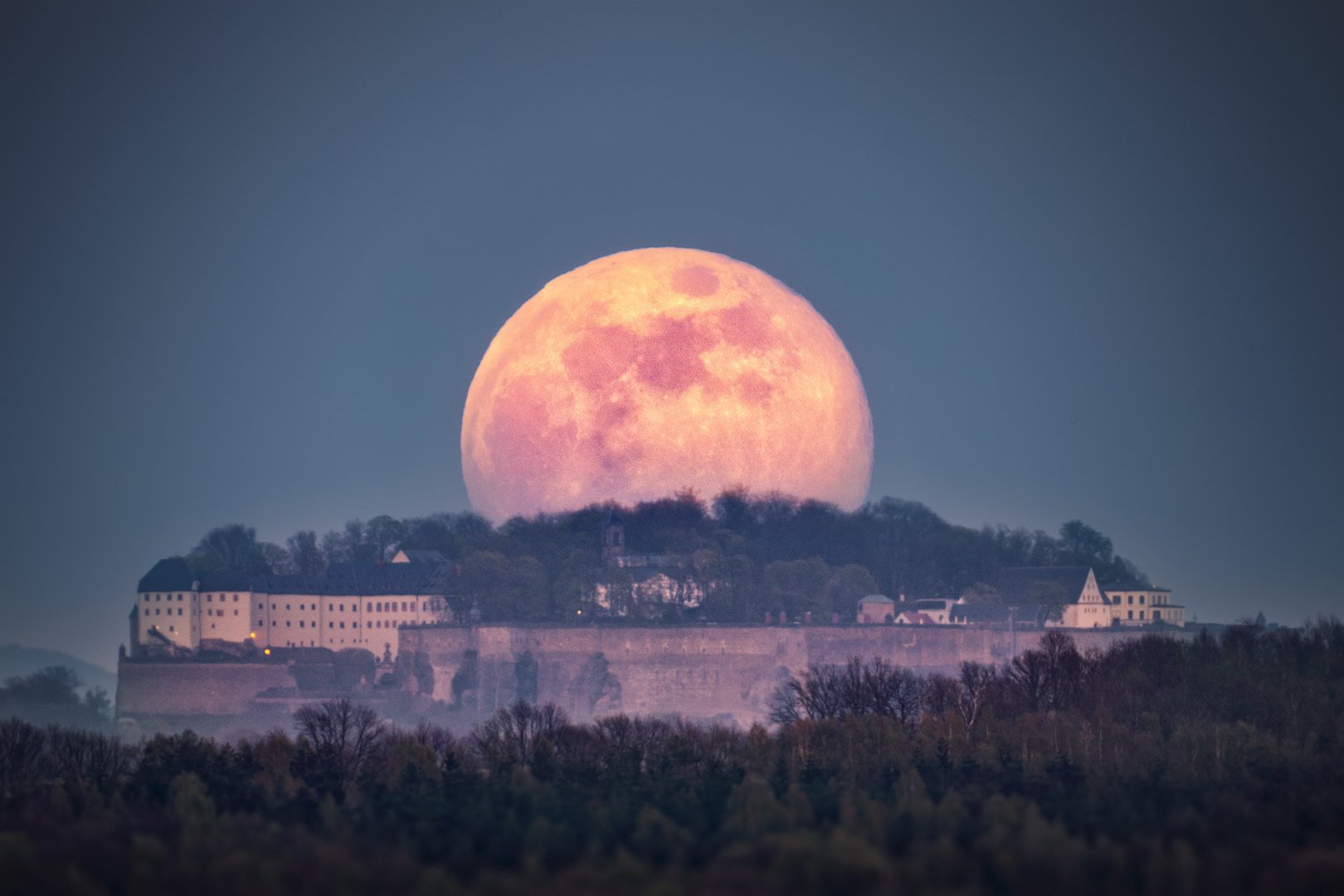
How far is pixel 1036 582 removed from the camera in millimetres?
110000

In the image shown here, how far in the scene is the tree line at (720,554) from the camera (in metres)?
101

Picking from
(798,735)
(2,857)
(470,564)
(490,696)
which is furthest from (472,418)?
(2,857)

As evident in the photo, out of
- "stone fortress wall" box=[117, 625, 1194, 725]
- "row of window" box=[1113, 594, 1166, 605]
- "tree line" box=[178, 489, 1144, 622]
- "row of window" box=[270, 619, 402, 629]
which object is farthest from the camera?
"row of window" box=[1113, 594, 1166, 605]

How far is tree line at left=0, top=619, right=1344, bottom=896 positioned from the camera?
3594 cm

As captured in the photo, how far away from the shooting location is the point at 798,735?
61.2 m

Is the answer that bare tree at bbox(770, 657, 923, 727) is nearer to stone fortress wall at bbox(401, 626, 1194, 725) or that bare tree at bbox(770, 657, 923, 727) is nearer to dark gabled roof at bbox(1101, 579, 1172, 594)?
stone fortress wall at bbox(401, 626, 1194, 725)

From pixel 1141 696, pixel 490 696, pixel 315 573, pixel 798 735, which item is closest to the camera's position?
pixel 798 735

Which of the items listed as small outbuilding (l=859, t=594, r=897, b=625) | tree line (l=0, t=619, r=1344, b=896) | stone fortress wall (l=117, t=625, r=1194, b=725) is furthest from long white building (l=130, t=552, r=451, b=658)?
tree line (l=0, t=619, r=1344, b=896)

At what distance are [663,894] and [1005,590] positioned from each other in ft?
259

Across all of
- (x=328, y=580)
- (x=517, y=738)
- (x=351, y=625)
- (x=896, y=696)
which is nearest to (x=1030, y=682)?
(x=896, y=696)

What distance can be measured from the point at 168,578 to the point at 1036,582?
4435cm

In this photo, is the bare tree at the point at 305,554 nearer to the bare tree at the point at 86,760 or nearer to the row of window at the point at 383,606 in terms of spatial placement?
the row of window at the point at 383,606

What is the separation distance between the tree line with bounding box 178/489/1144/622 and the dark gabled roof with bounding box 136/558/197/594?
671 centimetres

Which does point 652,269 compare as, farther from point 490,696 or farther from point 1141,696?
point 1141,696
